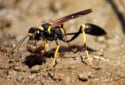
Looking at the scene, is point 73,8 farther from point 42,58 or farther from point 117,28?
point 42,58

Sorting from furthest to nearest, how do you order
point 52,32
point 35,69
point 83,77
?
1. point 52,32
2. point 35,69
3. point 83,77

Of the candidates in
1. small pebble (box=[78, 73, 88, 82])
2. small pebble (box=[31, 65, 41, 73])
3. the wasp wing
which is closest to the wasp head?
the wasp wing

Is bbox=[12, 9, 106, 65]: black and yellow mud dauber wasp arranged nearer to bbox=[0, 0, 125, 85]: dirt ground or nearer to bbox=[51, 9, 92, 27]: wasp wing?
bbox=[51, 9, 92, 27]: wasp wing

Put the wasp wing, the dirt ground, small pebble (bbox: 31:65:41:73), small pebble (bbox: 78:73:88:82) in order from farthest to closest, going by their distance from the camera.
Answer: the wasp wing
small pebble (bbox: 31:65:41:73)
the dirt ground
small pebble (bbox: 78:73:88:82)

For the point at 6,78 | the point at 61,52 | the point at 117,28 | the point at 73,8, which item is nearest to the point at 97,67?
the point at 61,52

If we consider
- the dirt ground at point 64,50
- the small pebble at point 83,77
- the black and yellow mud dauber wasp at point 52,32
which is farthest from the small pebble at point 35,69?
the small pebble at point 83,77

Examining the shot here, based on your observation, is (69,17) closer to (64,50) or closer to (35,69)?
(64,50)

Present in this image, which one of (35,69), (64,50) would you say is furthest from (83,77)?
(64,50)

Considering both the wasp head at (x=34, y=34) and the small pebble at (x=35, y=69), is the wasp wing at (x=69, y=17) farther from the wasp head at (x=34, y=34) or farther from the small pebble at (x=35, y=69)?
the small pebble at (x=35, y=69)

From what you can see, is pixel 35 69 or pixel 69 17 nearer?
pixel 35 69
